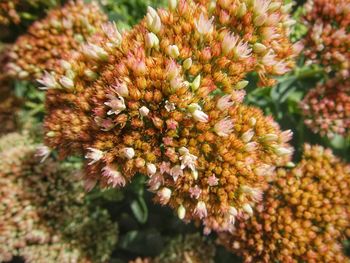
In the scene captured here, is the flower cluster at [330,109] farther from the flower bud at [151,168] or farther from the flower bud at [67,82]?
the flower bud at [67,82]

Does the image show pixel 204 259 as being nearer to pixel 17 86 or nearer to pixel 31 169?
pixel 31 169

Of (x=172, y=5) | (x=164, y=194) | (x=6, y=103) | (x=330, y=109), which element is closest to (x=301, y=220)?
(x=330, y=109)

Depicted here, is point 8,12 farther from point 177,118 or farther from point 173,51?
point 177,118

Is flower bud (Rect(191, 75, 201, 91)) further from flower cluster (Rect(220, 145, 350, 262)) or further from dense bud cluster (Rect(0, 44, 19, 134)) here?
dense bud cluster (Rect(0, 44, 19, 134))

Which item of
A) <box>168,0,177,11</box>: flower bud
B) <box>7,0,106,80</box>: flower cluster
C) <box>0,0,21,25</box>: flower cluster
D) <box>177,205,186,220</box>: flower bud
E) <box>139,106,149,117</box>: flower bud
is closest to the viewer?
<box>139,106,149,117</box>: flower bud

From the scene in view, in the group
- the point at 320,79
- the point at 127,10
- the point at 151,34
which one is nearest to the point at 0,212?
the point at 151,34

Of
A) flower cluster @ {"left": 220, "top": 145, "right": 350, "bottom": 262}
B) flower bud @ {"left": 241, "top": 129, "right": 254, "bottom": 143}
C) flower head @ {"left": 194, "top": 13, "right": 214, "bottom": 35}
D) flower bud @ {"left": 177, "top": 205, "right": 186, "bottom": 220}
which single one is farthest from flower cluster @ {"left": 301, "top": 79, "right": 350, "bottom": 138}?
flower bud @ {"left": 177, "top": 205, "right": 186, "bottom": 220}
